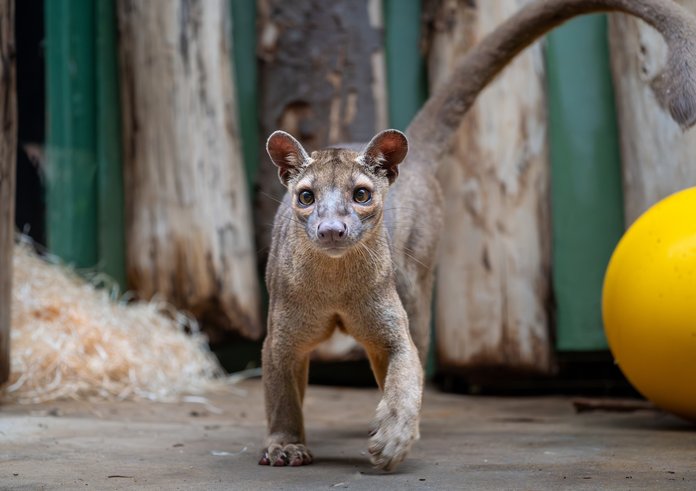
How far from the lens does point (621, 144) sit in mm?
5918

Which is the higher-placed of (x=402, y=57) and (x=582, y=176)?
(x=402, y=57)

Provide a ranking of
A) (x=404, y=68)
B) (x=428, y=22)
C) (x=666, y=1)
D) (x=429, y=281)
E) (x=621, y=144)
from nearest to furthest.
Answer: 1. (x=666, y=1)
2. (x=429, y=281)
3. (x=621, y=144)
4. (x=428, y=22)
5. (x=404, y=68)

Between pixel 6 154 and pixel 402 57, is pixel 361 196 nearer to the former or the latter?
pixel 6 154

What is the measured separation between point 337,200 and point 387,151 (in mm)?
424

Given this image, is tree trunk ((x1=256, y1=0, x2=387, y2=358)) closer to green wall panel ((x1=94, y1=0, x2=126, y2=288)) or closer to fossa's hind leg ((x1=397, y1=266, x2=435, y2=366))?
green wall panel ((x1=94, y1=0, x2=126, y2=288))

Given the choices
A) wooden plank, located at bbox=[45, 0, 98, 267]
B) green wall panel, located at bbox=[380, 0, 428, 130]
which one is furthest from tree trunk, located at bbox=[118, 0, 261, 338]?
green wall panel, located at bbox=[380, 0, 428, 130]

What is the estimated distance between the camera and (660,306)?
4090mm

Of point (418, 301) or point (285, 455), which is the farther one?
point (418, 301)

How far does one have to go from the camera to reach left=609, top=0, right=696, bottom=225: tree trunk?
527 cm

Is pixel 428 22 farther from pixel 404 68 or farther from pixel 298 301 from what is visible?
pixel 298 301

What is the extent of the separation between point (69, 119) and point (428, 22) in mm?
2664

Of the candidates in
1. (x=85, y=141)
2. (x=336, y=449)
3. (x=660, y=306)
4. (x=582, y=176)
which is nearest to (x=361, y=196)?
(x=336, y=449)

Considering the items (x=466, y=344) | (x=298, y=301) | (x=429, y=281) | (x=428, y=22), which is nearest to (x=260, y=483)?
(x=298, y=301)

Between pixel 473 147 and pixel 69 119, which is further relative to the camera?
pixel 69 119
